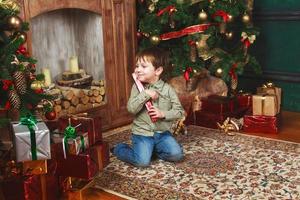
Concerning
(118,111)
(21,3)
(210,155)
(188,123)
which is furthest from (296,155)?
(21,3)

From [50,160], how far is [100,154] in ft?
1.04

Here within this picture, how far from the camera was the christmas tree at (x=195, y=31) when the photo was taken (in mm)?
3568

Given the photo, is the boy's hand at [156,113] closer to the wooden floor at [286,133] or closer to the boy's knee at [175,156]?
the boy's knee at [175,156]

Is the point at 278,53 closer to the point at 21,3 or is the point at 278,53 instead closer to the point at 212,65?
the point at 212,65

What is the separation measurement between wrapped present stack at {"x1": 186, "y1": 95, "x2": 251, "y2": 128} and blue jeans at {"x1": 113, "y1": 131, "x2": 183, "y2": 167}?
769 mm

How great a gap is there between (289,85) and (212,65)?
0.89m

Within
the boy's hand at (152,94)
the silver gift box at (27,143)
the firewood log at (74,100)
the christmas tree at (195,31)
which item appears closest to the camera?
the silver gift box at (27,143)

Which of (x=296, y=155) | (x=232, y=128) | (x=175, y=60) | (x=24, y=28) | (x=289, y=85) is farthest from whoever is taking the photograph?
(x=289, y=85)

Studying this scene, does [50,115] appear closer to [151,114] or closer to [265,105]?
[151,114]

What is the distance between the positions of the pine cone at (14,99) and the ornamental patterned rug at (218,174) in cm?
65

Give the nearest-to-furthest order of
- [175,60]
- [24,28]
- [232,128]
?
[24,28], [232,128], [175,60]

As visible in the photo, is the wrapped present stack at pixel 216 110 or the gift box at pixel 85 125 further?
the wrapped present stack at pixel 216 110

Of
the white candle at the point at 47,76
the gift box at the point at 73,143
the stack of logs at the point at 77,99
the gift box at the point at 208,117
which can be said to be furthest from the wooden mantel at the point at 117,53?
the gift box at the point at 73,143

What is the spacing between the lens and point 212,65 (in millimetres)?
3814
